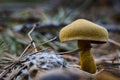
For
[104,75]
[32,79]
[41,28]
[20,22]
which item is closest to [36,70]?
[32,79]

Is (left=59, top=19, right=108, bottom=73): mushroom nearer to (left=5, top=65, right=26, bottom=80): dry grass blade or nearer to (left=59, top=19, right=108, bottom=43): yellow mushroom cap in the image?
(left=59, top=19, right=108, bottom=43): yellow mushroom cap

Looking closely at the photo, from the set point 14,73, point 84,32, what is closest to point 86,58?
point 84,32

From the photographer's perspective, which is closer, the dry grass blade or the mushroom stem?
the dry grass blade

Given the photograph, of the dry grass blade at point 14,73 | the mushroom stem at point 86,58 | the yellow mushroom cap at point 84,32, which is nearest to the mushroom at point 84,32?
the yellow mushroom cap at point 84,32

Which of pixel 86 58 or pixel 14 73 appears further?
pixel 86 58

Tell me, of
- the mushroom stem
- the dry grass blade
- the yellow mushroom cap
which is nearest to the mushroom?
the yellow mushroom cap

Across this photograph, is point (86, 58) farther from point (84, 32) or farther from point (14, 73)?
point (14, 73)

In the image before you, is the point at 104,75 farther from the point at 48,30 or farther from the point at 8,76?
the point at 48,30

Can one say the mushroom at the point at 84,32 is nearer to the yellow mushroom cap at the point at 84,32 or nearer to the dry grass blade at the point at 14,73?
the yellow mushroom cap at the point at 84,32

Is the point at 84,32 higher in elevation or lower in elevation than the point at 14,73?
higher
